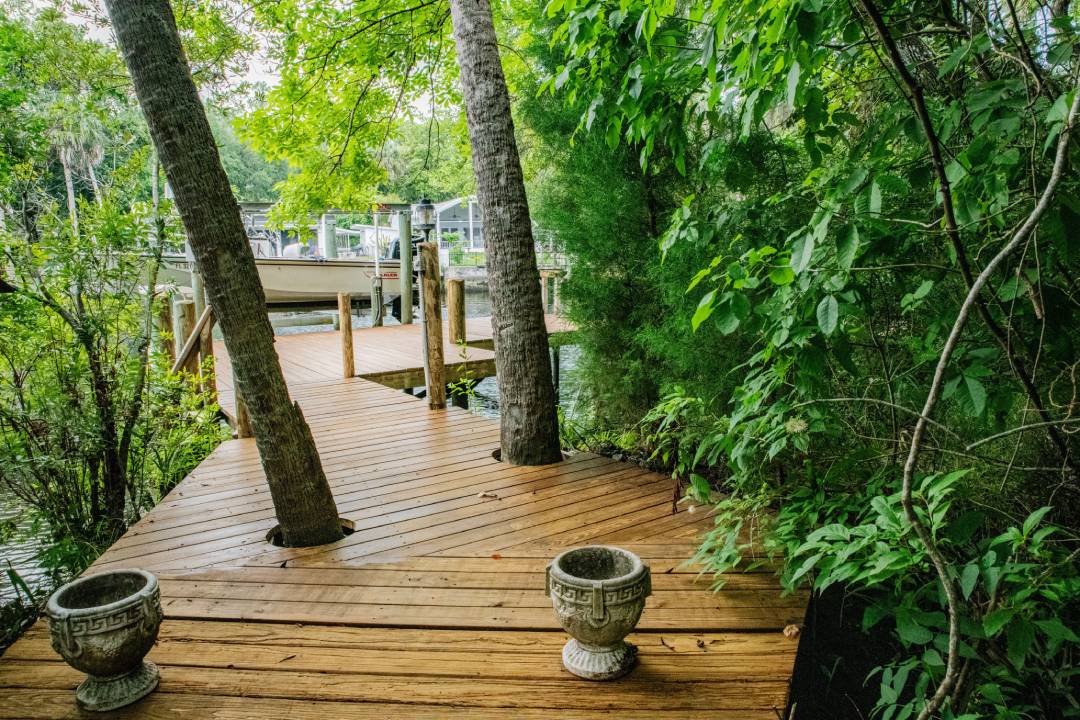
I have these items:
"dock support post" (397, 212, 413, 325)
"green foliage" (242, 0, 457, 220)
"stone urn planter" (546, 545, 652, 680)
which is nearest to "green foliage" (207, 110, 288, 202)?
"dock support post" (397, 212, 413, 325)

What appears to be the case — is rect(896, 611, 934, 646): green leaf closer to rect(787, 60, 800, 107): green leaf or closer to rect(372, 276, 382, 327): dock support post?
rect(787, 60, 800, 107): green leaf

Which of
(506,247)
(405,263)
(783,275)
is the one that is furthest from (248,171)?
(783,275)

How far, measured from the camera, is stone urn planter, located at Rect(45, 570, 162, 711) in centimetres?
190

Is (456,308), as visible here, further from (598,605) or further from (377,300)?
(598,605)

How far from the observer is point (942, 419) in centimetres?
268

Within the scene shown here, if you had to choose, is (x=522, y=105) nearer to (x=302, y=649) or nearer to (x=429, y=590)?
(x=429, y=590)

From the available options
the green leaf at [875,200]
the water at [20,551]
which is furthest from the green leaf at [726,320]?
the water at [20,551]

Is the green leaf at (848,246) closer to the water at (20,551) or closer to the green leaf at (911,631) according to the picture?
the green leaf at (911,631)

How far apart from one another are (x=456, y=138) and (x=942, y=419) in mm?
7482

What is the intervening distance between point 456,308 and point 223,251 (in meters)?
5.86

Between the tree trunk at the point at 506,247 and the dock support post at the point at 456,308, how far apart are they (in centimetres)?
415

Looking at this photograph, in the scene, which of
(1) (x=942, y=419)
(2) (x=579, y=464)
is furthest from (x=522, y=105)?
(1) (x=942, y=419)

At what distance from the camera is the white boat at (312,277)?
587 inches

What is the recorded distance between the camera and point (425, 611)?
251 centimetres
